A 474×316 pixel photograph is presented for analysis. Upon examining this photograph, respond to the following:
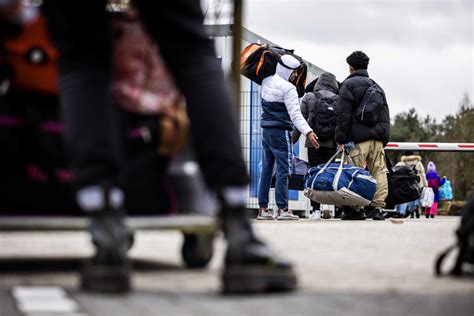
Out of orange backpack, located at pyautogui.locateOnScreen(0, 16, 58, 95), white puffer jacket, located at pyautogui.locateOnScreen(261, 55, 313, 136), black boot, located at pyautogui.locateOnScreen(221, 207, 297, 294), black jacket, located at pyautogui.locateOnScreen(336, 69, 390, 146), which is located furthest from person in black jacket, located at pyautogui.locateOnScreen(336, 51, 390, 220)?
black boot, located at pyautogui.locateOnScreen(221, 207, 297, 294)

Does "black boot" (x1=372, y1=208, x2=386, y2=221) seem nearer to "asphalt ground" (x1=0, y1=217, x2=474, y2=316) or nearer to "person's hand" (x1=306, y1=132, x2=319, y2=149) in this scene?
"person's hand" (x1=306, y1=132, x2=319, y2=149)

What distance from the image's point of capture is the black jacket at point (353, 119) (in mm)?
13414


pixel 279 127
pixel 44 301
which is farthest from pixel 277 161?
pixel 44 301

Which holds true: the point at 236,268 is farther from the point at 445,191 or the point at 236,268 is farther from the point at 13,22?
the point at 445,191

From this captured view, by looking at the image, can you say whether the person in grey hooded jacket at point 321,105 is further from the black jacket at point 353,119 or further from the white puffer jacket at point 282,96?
the white puffer jacket at point 282,96

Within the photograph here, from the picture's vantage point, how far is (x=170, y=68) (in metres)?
3.88

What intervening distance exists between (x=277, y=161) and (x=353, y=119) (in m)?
1.03

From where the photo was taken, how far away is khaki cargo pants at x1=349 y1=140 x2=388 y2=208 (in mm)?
13578

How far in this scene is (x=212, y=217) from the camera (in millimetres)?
4531

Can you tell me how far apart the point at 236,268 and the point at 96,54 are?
84 centimetres

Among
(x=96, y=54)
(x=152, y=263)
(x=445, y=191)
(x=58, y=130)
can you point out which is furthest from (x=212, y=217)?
(x=445, y=191)

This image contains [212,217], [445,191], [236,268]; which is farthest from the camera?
[445,191]

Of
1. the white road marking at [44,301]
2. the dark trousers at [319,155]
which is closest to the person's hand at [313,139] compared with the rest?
the dark trousers at [319,155]

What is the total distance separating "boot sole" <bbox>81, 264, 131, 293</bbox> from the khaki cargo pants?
10127 mm
